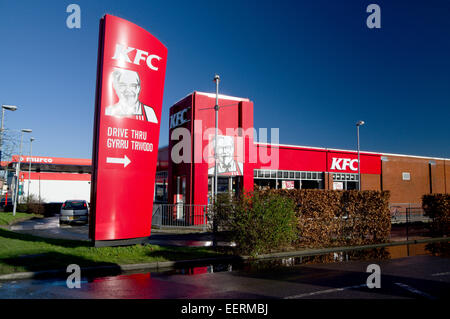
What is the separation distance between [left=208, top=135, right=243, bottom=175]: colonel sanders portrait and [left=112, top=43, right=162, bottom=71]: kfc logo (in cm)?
1202

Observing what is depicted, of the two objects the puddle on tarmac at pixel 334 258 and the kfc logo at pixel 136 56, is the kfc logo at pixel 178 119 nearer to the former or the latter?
the kfc logo at pixel 136 56

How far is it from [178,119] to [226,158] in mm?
4991

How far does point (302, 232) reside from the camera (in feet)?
44.9

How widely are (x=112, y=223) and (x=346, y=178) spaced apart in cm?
2875

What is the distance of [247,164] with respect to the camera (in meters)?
25.0

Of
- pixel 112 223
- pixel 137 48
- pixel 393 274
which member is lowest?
pixel 393 274

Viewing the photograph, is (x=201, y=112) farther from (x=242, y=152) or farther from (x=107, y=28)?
(x=107, y=28)

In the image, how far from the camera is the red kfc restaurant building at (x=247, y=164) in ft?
77.4

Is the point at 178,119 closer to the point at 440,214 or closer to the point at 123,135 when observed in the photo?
the point at 123,135

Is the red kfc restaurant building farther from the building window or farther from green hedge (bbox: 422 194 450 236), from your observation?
green hedge (bbox: 422 194 450 236)

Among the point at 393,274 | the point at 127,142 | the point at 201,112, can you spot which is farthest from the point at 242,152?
the point at 393,274

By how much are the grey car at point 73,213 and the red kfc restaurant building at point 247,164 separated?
6.36 meters

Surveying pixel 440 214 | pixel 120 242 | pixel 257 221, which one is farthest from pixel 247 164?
pixel 120 242

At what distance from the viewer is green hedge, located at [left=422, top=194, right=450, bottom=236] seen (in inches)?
719
